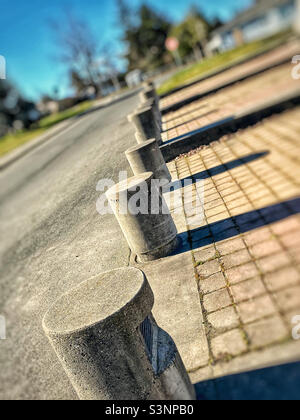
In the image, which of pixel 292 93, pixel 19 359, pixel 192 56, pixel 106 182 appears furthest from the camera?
pixel 192 56

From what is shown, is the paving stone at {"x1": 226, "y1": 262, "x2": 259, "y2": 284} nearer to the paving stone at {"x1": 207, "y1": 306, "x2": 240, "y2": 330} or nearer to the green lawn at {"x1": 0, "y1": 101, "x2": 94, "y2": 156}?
the paving stone at {"x1": 207, "y1": 306, "x2": 240, "y2": 330}

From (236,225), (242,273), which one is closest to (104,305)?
(242,273)

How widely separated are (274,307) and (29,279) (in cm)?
298

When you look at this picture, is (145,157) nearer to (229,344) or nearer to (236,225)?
(236,225)

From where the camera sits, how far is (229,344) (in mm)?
2516

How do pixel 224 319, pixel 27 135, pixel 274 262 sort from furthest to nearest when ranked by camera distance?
pixel 27 135 → pixel 274 262 → pixel 224 319

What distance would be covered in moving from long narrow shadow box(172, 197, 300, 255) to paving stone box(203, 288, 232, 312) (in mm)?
848

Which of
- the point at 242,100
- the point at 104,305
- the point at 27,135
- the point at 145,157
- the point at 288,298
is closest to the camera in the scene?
the point at 104,305

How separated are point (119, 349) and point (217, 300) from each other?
3.97 feet

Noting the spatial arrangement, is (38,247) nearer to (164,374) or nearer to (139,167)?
(139,167)
